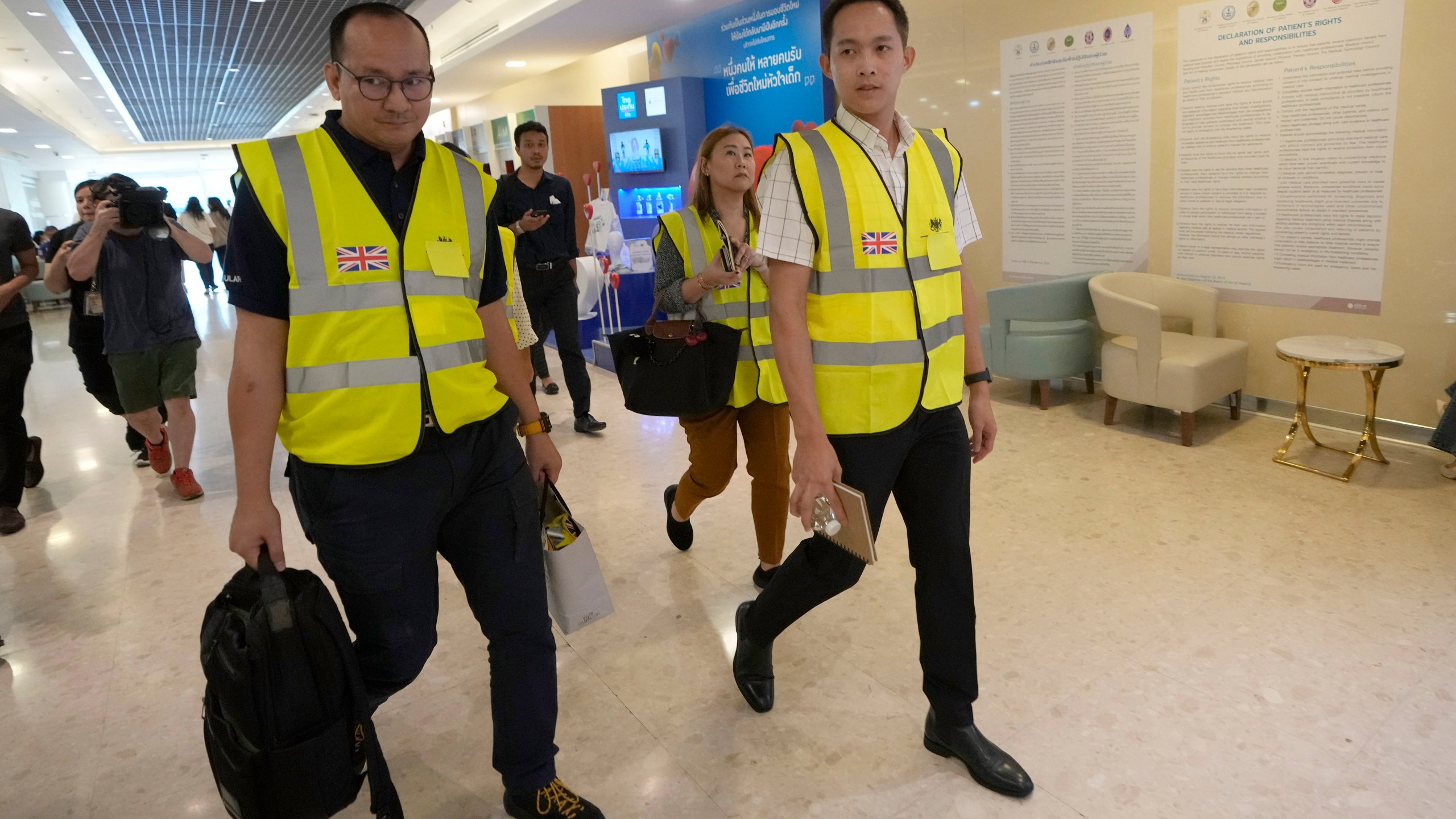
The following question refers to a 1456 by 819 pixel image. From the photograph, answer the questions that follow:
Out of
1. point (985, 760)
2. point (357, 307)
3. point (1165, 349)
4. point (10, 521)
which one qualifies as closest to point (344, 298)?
point (357, 307)

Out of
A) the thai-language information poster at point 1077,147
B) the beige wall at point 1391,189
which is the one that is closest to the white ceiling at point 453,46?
the beige wall at point 1391,189

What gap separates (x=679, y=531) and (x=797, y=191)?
1.90m

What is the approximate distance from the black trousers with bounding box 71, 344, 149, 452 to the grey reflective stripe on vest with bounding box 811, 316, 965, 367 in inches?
158

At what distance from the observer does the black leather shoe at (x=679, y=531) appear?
341cm

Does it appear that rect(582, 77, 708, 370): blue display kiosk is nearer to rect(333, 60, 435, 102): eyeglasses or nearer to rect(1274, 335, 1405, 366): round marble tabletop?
rect(1274, 335, 1405, 366): round marble tabletop

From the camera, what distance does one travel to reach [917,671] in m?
2.50

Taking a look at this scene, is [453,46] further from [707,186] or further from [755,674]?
[755,674]

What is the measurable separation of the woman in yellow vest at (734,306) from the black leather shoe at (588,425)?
2317 mm

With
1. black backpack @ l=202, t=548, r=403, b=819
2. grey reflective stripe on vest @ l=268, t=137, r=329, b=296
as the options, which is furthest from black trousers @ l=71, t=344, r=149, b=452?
grey reflective stripe on vest @ l=268, t=137, r=329, b=296

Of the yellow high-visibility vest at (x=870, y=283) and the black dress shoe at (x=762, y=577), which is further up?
the yellow high-visibility vest at (x=870, y=283)

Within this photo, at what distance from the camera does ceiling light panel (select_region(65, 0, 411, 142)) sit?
35.3 feet

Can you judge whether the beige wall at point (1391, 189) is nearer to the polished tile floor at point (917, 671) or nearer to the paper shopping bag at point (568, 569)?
the polished tile floor at point (917, 671)

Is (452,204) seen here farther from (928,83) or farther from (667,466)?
(928,83)

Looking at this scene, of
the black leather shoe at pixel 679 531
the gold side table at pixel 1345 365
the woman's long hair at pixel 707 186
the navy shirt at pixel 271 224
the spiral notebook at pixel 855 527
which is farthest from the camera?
the gold side table at pixel 1345 365
